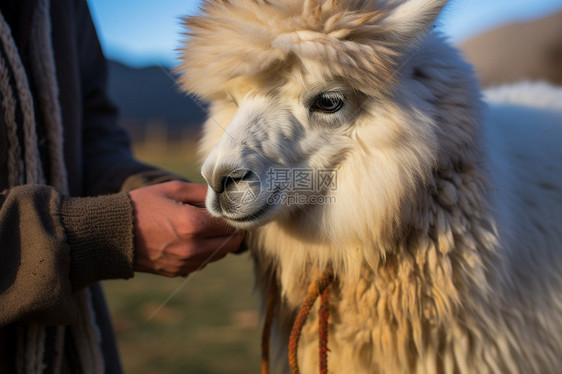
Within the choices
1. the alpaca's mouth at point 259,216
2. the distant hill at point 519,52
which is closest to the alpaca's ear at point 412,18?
the alpaca's mouth at point 259,216

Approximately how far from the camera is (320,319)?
1.15m

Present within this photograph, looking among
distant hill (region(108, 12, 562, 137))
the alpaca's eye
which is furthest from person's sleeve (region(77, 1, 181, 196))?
distant hill (region(108, 12, 562, 137))

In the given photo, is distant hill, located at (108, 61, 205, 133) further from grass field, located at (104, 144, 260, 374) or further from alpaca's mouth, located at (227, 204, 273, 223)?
alpaca's mouth, located at (227, 204, 273, 223)

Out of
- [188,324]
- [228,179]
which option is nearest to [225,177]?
[228,179]

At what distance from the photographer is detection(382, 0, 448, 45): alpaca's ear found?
1015 mm

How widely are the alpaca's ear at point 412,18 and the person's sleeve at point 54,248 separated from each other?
691 millimetres

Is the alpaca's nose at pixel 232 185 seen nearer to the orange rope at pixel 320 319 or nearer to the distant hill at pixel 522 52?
the orange rope at pixel 320 319

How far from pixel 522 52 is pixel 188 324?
498 centimetres

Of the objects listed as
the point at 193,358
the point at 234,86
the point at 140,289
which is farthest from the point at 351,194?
the point at 140,289

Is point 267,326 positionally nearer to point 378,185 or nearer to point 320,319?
point 320,319

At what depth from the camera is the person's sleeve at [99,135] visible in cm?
133

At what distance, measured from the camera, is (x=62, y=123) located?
4.05 feet

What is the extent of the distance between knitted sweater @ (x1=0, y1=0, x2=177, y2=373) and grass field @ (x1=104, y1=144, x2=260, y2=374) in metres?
1.04

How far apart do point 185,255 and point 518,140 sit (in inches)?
39.0
